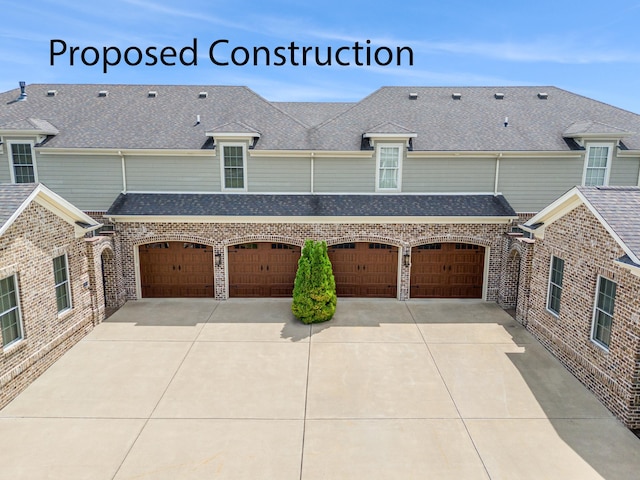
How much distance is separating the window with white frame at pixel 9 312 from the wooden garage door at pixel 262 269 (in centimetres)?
708

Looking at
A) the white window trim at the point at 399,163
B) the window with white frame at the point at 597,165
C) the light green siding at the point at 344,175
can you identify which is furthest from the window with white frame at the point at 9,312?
the window with white frame at the point at 597,165

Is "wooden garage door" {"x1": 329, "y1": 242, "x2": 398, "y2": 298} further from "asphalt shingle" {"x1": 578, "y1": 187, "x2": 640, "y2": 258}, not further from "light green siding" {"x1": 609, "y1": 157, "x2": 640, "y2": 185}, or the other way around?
"light green siding" {"x1": 609, "y1": 157, "x2": 640, "y2": 185}

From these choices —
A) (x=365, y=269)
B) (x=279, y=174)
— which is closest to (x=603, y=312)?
(x=365, y=269)

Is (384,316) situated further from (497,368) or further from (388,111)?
(388,111)

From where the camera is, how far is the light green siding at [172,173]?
51.5 ft

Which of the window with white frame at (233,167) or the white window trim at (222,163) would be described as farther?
the window with white frame at (233,167)

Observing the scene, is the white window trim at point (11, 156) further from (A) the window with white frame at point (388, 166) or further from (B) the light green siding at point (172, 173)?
(A) the window with white frame at point (388, 166)

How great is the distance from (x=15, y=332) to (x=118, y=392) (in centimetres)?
290

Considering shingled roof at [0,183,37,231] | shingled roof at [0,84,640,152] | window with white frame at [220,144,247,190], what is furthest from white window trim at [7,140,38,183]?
window with white frame at [220,144,247,190]

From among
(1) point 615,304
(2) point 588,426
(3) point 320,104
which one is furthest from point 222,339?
(3) point 320,104

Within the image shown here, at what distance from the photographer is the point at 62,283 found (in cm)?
1180

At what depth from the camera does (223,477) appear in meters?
7.00

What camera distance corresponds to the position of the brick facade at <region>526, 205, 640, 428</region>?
852cm

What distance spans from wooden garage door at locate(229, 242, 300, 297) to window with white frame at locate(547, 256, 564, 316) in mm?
8443
